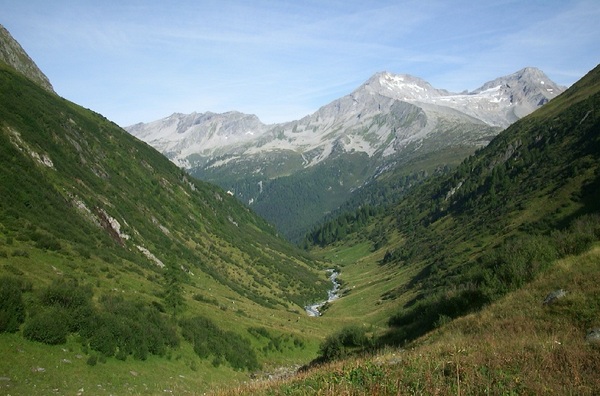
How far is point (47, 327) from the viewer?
24.8 m

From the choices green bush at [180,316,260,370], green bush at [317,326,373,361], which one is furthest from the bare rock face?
green bush at [317,326,373,361]

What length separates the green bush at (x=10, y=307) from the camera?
23.1 meters

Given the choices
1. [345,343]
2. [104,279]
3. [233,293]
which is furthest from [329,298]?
[104,279]

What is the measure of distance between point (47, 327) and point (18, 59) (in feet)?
559

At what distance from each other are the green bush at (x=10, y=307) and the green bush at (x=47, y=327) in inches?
27.1

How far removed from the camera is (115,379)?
26.2 meters

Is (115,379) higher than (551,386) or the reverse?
the reverse

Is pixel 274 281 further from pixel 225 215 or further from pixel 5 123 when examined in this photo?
pixel 5 123

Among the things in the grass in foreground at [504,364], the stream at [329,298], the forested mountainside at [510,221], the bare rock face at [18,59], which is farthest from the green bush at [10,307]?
the bare rock face at [18,59]

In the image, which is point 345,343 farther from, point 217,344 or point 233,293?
point 233,293

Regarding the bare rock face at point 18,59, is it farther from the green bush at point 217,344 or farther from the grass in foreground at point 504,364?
the grass in foreground at point 504,364

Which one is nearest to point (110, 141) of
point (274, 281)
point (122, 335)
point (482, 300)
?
point (274, 281)

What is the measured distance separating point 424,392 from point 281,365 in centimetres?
4473

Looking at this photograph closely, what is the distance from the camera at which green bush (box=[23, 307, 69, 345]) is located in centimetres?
2417
